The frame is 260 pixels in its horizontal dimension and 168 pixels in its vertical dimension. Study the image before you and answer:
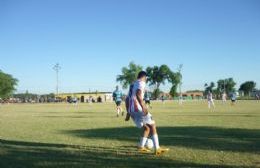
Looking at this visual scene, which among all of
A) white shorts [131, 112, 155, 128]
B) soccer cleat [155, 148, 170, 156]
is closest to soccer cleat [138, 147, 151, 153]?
soccer cleat [155, 148, 170, 156]

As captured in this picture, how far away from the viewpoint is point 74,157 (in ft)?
32.9

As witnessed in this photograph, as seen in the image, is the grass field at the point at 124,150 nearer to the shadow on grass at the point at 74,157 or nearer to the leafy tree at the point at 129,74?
the shadow on grass at the point at 74,157

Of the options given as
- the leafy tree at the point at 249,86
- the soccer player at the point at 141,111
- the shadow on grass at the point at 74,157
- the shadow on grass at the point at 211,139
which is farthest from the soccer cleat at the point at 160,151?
the leafy tree at the point at 249,86

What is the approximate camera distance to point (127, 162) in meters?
9.28

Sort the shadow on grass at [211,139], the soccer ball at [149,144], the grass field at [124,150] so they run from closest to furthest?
the grass field at [124,150] < the soccer ball at [149,144] < the shadow on grass at [211,139]

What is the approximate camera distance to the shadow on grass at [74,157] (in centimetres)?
909

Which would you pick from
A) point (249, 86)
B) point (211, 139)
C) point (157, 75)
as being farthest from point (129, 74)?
point (211, 139)

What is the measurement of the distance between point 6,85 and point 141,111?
144 meters

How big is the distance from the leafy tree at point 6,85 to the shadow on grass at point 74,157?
14010 centimetres

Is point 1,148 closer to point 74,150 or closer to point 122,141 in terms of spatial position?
point 74,150

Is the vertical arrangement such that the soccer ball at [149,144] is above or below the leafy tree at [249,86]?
below

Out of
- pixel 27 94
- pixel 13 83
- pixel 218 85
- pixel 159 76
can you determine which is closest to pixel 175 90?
pixel 159 76

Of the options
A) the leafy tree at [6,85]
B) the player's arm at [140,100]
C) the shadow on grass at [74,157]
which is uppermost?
the leafy tree at [6,85]

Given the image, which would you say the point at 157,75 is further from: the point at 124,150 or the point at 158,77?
Result: the point at 124,150
